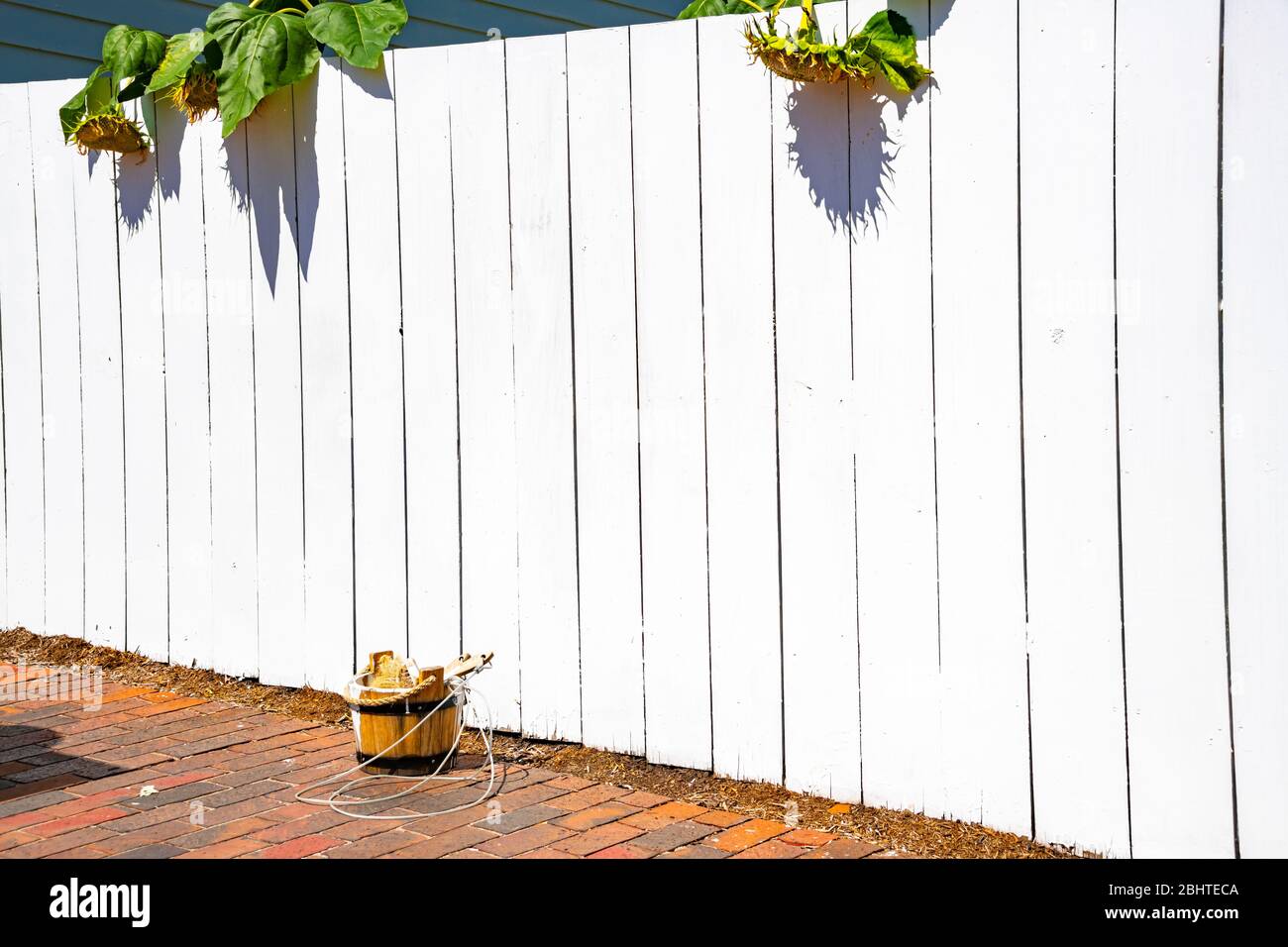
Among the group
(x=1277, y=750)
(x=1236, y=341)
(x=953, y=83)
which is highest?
(x=953, y=83)

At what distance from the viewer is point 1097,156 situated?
3027mm

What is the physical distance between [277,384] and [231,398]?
24 cm

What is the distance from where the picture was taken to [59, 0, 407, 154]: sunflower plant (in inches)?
169

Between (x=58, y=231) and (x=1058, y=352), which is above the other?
(x=58, y=231)

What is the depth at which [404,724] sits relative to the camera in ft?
12.4

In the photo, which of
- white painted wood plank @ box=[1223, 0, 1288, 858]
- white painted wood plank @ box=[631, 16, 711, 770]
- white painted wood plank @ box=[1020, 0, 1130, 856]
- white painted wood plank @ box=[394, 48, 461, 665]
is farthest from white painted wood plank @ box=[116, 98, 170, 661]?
white painted wood plank @ box=[1223, 0, 1288, 858]

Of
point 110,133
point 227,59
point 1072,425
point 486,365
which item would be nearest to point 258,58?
point 227,59

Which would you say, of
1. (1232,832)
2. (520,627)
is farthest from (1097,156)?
(520,627)

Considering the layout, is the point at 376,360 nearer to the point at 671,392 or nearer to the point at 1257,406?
the point at 671,392

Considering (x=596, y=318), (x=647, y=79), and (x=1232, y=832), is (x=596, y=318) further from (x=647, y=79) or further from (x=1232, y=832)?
(x=1232, y=832)

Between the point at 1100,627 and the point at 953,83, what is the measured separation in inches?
53.8

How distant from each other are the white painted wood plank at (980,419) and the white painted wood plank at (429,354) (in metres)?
1.63

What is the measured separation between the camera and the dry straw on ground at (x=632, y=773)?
3232mm

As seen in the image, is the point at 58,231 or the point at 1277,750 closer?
the point at 1277,750
